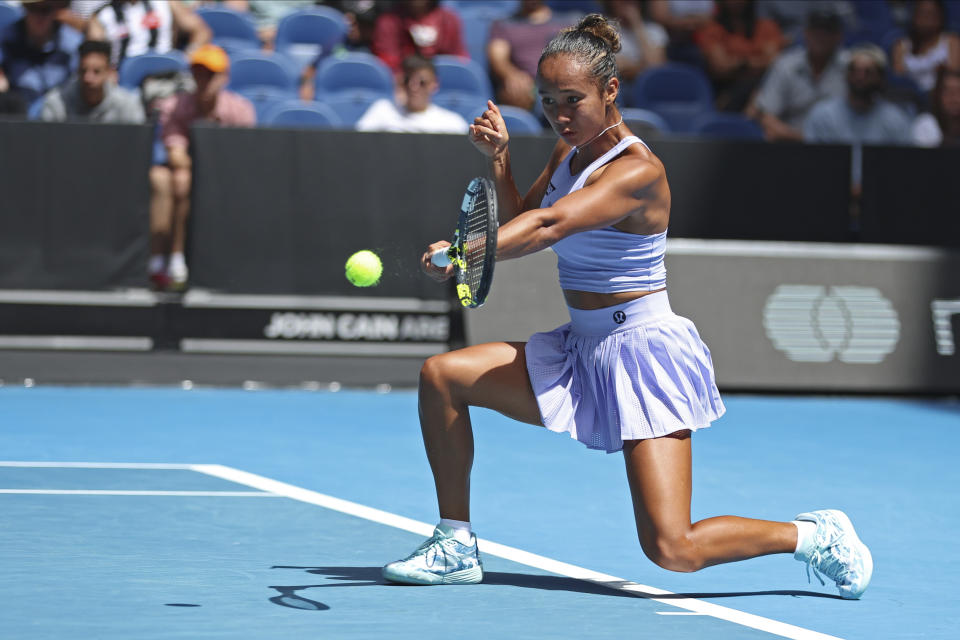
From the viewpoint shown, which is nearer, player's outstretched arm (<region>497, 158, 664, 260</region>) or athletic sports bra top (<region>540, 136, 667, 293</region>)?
player's outstretched arm (<region>497, 158, 664, 260</region>)

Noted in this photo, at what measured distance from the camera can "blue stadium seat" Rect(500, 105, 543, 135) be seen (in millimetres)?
11727

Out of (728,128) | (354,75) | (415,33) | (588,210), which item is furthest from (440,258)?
(415,33)

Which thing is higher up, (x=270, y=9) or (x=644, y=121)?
(x=270, y=9)

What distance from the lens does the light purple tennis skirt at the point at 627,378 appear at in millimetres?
4539

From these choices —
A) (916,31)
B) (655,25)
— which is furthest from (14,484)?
(916,31)

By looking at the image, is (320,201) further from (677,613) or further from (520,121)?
(677,613)

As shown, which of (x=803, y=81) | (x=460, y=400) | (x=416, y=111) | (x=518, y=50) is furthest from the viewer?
(x=518, y=50)

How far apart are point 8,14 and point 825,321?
6788mm

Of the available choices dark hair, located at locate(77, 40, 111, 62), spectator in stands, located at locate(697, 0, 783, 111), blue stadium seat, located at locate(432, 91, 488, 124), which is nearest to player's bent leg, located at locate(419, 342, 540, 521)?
dark hair, located at locate(77, 40, 111, 62)

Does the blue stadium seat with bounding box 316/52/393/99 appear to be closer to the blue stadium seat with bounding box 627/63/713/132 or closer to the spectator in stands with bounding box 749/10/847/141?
the blue stadium seat with bounding box 627/63/713/132

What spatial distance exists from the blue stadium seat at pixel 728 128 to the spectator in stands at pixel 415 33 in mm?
2213

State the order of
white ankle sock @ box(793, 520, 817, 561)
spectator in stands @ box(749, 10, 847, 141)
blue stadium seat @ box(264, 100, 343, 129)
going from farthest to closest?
spectator in stands @ box(749, 10, 847, 141), blue stadium seat @ box(264, 100, 343, 129), white ankle sock @ box(793, 520, 817, 561)

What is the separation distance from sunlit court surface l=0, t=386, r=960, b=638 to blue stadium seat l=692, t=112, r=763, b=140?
138 inches

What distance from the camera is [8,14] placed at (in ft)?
39.1
